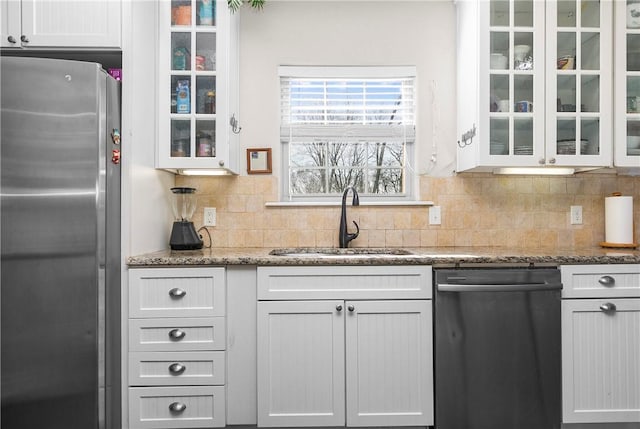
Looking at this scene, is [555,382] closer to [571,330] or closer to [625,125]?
[571,330]

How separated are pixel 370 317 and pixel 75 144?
1.52m

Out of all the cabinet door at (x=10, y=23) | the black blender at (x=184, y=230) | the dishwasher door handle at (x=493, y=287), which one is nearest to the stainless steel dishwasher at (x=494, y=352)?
the dishwasher door handle at (x=493, y=287)

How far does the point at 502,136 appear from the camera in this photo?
6.93 ft

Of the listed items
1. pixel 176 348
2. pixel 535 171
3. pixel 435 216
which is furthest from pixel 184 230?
pixel 535 171

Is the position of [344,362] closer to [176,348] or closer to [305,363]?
[305,363]

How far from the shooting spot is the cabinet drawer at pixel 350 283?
181 centimetres

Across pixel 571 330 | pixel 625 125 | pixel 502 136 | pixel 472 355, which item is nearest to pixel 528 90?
pixel 502 136

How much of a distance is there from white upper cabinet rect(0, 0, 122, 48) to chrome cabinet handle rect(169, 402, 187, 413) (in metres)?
1.74

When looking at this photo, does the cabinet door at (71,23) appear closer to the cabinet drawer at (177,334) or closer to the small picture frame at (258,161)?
the small picture frame at (258,161)

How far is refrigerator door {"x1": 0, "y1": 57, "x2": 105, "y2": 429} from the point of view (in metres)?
1.54

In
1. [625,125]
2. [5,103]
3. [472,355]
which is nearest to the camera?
[5,103]

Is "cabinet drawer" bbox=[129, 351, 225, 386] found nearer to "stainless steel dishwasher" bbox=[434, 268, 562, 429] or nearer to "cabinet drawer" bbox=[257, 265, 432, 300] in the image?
"cabinet drawer" bbox=[257, 265, 432, 300]

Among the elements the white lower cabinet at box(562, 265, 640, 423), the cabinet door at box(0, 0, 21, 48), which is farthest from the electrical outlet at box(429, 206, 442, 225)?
the cabinet door at box(0, 0, 21, 48)

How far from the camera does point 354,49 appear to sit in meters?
2.46
